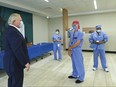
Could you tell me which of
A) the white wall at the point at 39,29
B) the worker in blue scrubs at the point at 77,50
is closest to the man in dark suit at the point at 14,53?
the worker in blue scrubs at the point at 77,50

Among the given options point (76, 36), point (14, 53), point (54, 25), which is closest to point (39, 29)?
point (54, 25)

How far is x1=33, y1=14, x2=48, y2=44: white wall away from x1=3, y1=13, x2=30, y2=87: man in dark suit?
8.71m

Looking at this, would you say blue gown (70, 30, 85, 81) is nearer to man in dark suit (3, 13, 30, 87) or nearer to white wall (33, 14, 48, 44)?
man in dark suit (3, 13, 30, 87)

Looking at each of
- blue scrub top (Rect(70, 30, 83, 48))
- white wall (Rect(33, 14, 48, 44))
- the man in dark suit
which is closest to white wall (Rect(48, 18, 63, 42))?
white wall (Rect(33, 14, 48, 44))

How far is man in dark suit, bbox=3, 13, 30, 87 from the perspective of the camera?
1881mm

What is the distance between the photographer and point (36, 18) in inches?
433

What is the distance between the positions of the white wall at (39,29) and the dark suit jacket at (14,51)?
875 cm

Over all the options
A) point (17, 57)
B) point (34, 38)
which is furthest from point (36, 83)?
point (34, 38)

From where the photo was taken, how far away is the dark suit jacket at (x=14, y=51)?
1876mm

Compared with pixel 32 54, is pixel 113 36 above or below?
above

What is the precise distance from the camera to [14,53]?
6.21 feet

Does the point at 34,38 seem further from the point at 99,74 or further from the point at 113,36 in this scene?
the point at 99,74

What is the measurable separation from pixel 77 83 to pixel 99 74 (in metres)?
1.05

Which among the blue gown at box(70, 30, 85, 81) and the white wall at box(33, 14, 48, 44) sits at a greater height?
the white wall at box(33, 14, 48, 44)
